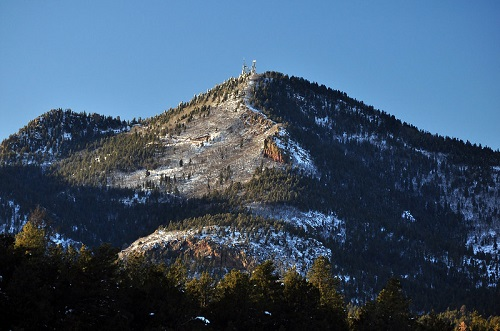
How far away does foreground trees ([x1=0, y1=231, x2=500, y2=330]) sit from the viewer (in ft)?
321

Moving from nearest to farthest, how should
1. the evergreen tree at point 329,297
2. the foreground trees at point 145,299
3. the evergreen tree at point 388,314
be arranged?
the foreground trees at point 145,299 → the evergreen tree at point 329,297 → the evergreen tree at point 388,314

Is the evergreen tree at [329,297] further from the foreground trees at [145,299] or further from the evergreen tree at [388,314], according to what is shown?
the evergreen tree at [388,314]

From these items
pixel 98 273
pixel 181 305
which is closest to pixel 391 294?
pixel 181 305

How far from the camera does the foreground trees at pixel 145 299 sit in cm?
9788

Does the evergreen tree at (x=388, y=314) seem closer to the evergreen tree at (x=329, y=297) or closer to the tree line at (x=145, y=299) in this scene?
the tree line at (x=145, y=299)

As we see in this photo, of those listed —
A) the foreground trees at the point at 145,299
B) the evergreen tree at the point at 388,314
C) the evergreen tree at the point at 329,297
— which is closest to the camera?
the foreground trees at the point at 145,299

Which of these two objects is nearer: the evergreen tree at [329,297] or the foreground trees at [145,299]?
the foreground trees at [145,299]

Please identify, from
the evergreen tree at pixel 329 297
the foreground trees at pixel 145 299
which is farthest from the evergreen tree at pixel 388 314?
the evergreen tree at pixel 329 297

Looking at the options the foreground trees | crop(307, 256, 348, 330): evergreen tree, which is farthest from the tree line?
crop(307, 256, 348, 330): evergreen tree

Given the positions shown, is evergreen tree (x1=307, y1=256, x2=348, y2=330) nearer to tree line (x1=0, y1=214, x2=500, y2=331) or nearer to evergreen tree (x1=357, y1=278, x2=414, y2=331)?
tree line (x1=0, y1=214, x2=500, y2=331)

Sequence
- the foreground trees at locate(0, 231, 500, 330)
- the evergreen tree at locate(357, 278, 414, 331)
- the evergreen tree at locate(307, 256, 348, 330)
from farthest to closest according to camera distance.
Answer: the evergreen tree at locate(357, 278, 414, 331)
the evergreen tree at locate(307, 256, 348, 330)
the foreground trees at locate(0, 231, 500, 330)

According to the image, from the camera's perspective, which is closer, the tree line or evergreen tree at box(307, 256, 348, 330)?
the tree line

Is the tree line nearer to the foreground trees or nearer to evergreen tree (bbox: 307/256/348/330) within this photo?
the foreground trees

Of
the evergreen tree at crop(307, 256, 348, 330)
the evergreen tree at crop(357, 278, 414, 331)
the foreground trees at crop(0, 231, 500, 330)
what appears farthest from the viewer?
the evergreen tree at crop(357, 278, 414, 331)
